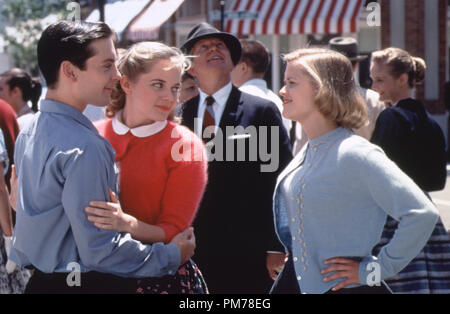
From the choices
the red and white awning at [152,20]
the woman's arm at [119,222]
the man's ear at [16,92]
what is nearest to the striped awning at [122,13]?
the red and white awning at [152,20]

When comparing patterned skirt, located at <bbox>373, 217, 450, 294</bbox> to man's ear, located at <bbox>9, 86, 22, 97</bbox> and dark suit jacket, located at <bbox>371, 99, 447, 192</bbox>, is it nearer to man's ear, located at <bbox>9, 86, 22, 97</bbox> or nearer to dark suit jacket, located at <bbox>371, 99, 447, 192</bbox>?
dark suit jacket, located at <bbox>371, 99, 447, 192</bbox>

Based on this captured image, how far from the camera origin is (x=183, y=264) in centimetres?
275

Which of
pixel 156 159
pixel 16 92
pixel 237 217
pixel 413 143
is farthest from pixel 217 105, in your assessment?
pixel 16 92

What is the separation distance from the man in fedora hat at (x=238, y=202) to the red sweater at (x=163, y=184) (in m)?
1.22

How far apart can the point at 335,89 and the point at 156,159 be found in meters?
0.75

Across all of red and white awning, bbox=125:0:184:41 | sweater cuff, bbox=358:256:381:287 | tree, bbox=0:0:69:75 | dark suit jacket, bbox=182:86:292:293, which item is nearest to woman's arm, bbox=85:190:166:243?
sweater cuff, bbox=358:256:381:287

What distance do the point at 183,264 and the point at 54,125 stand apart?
72 centimetres

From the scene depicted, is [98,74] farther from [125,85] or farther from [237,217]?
[237,217]

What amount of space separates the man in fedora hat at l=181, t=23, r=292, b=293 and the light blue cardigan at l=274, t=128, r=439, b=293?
1075 mm

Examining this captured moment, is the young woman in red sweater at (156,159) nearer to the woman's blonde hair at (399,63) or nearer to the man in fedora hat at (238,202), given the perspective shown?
the man in fedora hat at (238,202)

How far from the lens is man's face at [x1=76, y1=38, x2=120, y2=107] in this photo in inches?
100

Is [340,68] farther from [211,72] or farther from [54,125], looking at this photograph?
[211,72]

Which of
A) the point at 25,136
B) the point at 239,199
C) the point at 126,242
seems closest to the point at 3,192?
the point at 239,199

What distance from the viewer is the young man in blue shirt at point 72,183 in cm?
236
